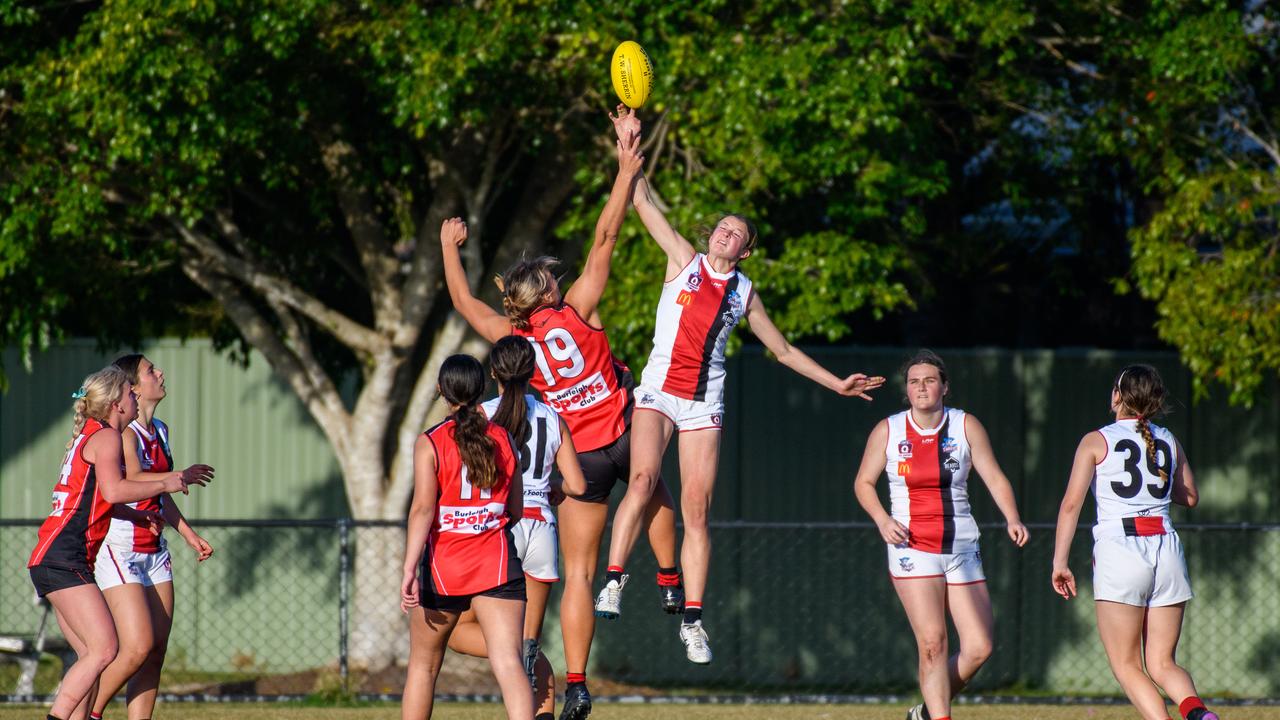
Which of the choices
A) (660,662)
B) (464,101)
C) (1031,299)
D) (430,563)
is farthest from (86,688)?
(1031,299)

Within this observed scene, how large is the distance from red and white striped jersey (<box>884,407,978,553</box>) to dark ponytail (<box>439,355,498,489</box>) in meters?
2.19

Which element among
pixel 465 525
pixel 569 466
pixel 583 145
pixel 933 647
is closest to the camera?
pixel 465 525

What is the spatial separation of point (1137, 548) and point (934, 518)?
0.98 meters

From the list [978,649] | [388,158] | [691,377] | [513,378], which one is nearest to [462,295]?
[513,378]

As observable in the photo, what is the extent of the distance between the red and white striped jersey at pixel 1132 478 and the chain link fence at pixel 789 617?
8009mm

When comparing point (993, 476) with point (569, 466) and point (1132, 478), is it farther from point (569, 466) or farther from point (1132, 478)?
point (569, 466)

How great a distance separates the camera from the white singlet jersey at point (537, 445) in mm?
6633

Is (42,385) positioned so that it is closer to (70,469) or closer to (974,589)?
(70,469)

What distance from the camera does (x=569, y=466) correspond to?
6.66 m

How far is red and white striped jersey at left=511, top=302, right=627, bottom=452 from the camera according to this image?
7301 mm

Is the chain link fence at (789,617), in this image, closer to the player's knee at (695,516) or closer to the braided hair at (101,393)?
the player's knee at (695,516)

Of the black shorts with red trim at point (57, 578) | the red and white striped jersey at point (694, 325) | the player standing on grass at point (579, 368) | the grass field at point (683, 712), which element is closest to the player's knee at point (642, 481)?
the player standing on grass at point (579, 368)

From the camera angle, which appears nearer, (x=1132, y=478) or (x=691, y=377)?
(x=1132, y=478)

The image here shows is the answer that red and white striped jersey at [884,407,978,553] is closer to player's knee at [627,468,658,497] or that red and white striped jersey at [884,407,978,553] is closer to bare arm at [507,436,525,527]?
player's knee at [627,468,658,497]
